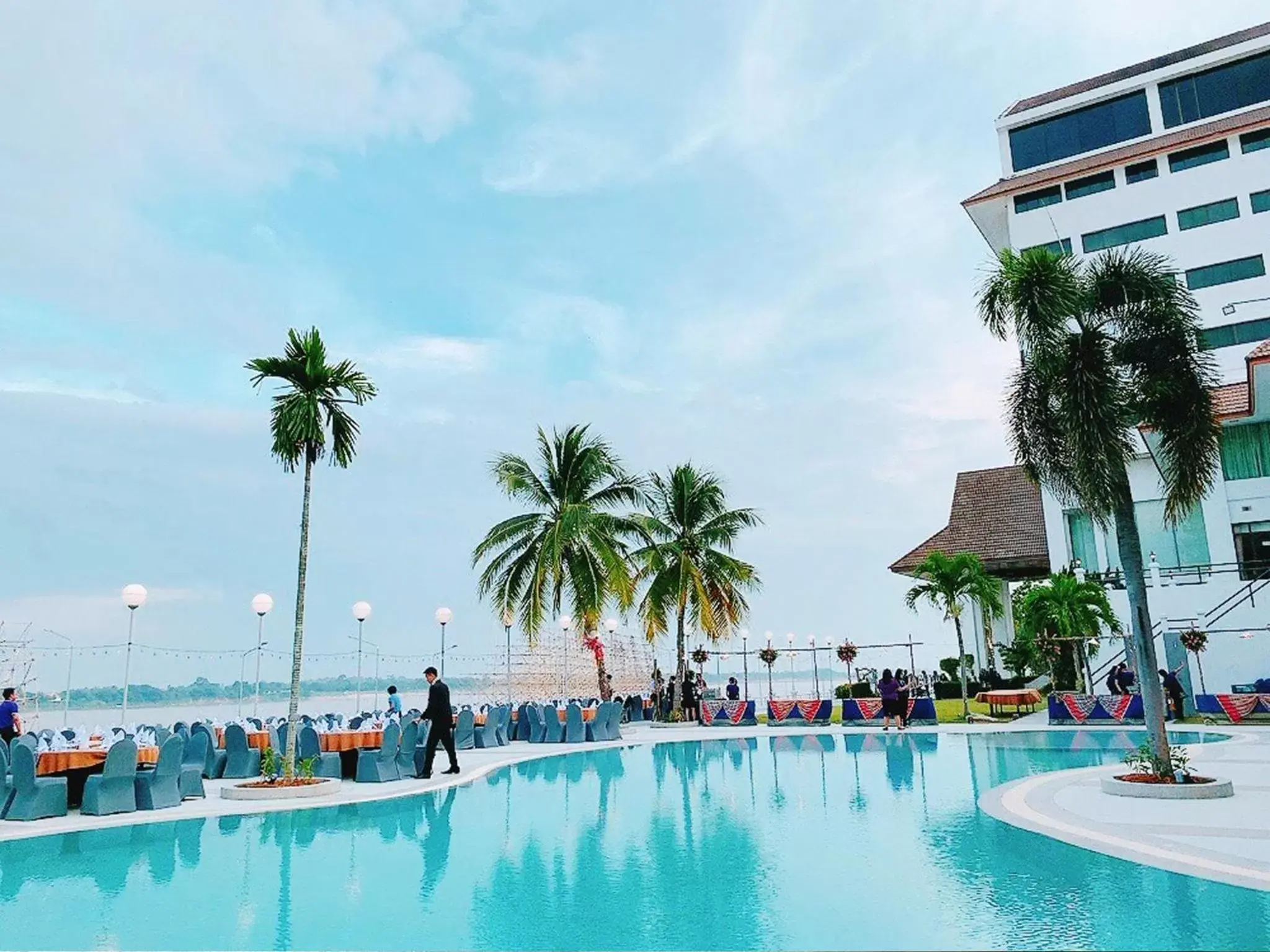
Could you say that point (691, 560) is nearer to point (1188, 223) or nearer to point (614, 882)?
point (614, 882)

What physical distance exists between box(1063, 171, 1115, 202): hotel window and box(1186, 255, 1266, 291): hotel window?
4.50 metres

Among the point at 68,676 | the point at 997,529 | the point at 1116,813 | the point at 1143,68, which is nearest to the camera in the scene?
the point at 1116,813

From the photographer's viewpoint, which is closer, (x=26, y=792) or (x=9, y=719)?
(x=26, y=792)

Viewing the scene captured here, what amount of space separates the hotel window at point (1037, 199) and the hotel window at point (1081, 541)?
12618mm

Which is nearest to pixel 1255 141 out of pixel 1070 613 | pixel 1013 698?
pixel 1070 613

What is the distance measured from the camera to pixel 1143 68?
35438 millimetres

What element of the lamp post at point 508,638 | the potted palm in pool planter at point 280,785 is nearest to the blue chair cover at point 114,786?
the potted palm in pool planter at point 280,785

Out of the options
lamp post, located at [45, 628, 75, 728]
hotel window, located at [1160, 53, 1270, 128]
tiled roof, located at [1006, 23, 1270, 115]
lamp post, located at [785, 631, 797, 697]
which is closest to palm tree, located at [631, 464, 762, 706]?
lamp post, located at [785, 631, 797, 697]

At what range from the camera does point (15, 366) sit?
17234mm

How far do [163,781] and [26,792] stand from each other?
4.58ft

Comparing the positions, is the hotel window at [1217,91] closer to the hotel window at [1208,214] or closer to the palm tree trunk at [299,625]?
the hotel window at [1208,214]

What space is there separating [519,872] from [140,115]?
549 inches

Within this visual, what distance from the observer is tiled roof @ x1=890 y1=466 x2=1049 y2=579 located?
33562mm

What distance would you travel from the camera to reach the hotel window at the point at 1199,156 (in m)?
32.3
